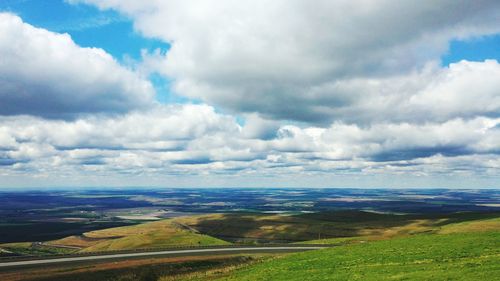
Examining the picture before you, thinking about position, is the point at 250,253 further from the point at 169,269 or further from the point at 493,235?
the point at 493,235

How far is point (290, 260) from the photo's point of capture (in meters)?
53.5

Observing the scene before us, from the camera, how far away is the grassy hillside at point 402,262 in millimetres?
32625

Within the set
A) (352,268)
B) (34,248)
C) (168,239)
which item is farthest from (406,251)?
(34,248)

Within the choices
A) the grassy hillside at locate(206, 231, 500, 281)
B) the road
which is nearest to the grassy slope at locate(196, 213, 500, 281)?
the grassy hillside at locate(206, 231, 500, 281)

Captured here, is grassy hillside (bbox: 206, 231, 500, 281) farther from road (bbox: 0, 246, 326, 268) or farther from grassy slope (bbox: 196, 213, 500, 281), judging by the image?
road (bbox: 0, 246, 326, 268)

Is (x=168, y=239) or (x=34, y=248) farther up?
(x=168, y=239)

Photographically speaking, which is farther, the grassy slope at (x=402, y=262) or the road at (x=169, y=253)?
the road at (x=169, y=253)

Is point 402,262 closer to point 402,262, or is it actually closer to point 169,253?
point 402,262

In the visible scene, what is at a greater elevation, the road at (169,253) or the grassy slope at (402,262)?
the grassy slope at (402,262)

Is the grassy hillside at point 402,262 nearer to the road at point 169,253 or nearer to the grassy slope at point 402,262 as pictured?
the grassy slope at point 402,262

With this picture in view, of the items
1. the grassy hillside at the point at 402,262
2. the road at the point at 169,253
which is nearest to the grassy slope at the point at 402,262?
the grassy hillside at the point at 402,262

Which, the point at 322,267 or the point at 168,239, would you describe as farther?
the point at 168,239

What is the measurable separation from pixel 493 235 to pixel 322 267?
80.8 ft

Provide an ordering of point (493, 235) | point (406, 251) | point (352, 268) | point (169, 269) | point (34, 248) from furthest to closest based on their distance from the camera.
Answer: point (34, 248), point (169, 269), point (493, 235), point (406, 251), point (352, 268)
